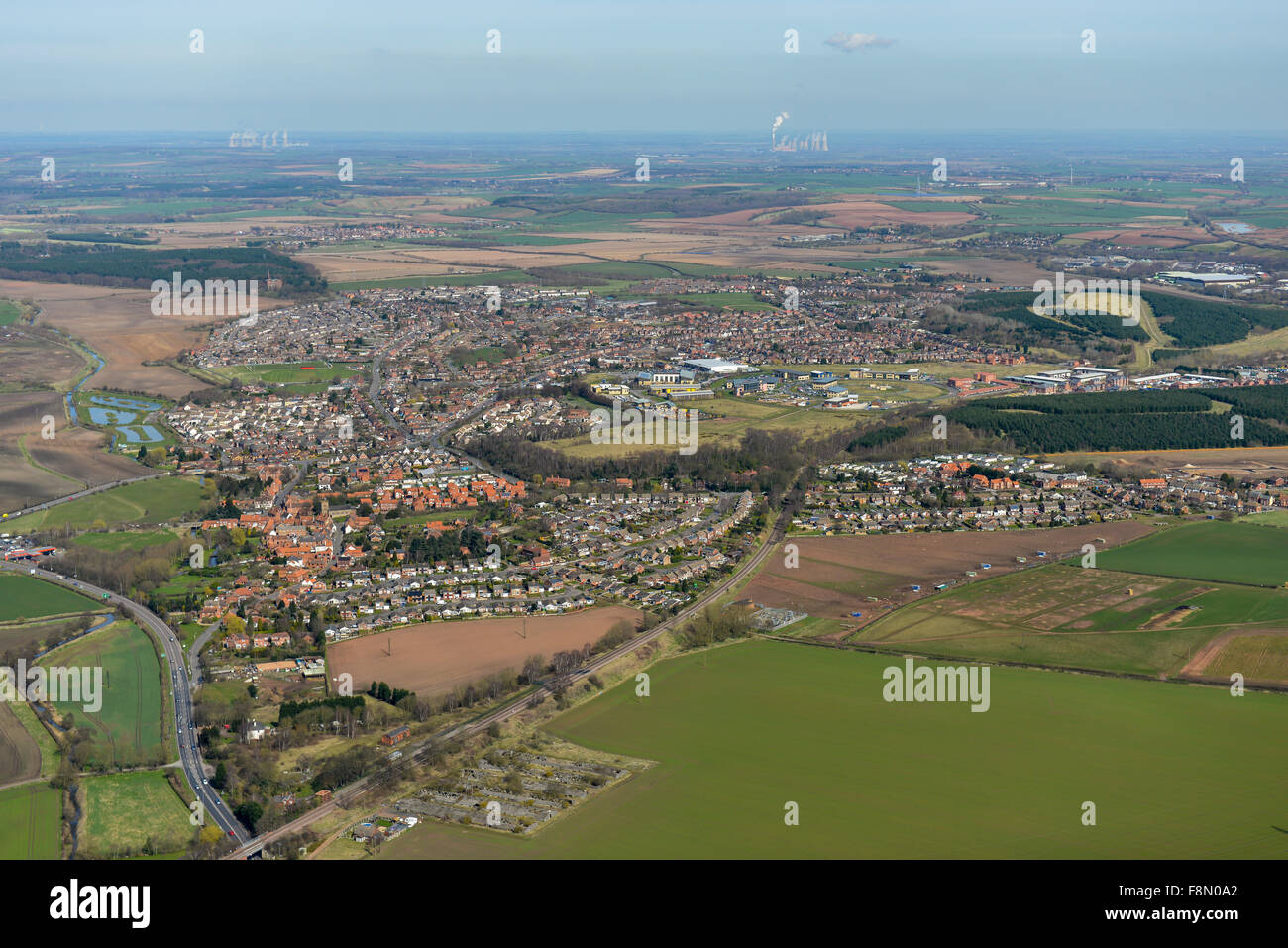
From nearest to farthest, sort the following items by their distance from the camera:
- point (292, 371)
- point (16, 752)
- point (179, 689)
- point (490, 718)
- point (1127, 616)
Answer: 1. point (16, 752)
2. point (490, 718)
3. point (179, 689)
4. point (1127, 616)
5. point (292, 371)

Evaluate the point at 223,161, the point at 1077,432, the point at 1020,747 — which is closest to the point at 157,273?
the point at 1077,432

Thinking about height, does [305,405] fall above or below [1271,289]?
below

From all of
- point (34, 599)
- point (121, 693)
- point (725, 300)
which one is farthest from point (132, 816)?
point (725, 300)

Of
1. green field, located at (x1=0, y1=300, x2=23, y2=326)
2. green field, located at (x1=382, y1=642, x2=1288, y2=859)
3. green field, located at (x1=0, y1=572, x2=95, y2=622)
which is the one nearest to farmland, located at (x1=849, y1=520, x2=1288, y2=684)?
green field, located at (x1=382, y1=642, x2=1288, y2=859)

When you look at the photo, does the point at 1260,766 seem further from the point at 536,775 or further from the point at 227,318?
the point at 227,318

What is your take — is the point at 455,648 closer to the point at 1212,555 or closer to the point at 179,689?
the point at 179,689
